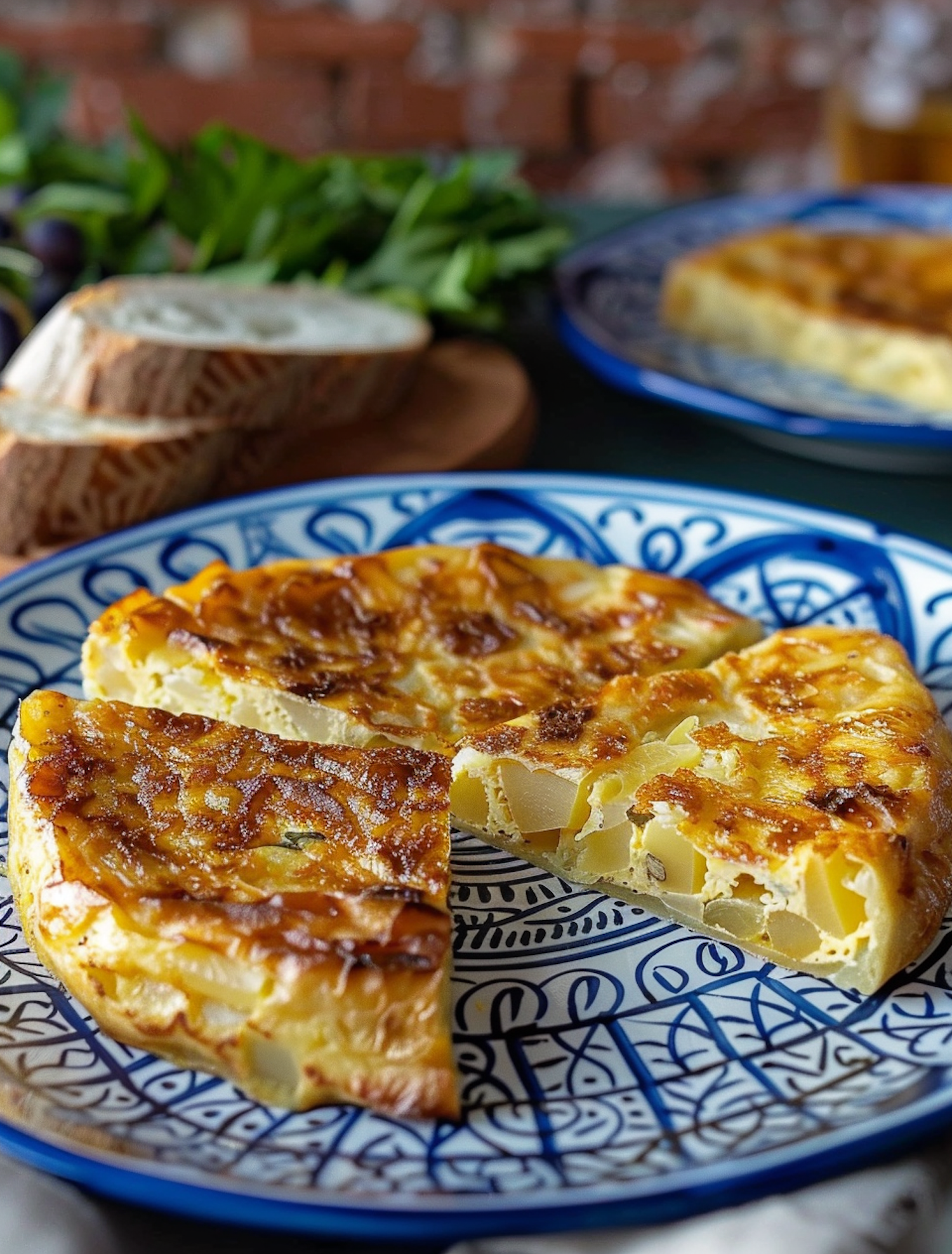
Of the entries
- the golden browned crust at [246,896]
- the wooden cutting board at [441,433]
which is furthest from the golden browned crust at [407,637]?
the wooden cutting board at [441,433]

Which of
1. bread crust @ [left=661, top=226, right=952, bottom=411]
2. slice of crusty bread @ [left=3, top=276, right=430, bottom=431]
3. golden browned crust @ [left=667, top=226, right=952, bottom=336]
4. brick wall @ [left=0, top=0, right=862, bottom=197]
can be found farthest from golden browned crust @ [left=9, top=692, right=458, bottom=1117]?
brick wall @ [left=0, top=0, right=862, bottom=197]

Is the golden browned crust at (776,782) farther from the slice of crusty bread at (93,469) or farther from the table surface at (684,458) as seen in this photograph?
the slice of crusty bread at (93,469)

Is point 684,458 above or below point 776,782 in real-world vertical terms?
below

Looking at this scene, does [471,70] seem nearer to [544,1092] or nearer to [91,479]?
[91,479]

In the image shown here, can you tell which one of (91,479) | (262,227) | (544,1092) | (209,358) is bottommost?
(544,1092)

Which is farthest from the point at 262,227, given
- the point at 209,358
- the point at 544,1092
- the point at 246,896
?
the point at 544,1092

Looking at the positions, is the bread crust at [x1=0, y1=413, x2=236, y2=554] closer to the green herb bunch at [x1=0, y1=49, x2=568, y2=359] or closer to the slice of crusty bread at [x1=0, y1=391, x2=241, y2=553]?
the slice of crusty bread at [x1=0, y1=391, x2=241, y2=553]
